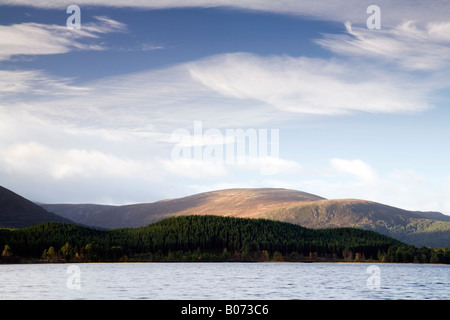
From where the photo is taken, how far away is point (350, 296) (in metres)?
121

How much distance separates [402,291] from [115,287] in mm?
66945

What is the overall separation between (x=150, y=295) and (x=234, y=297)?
16.7 metres

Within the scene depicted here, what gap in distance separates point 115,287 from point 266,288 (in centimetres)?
3561

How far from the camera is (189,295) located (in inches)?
4692
